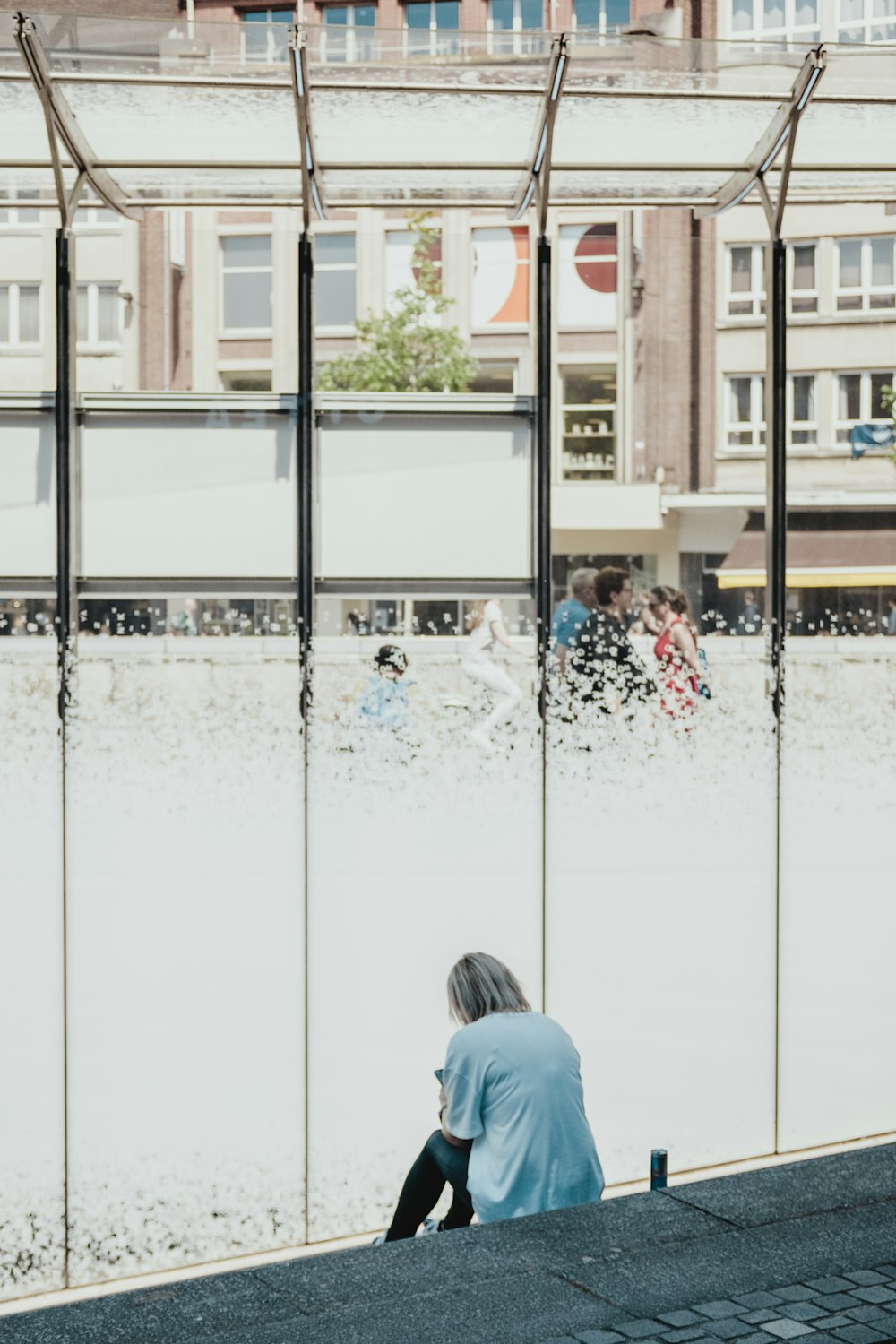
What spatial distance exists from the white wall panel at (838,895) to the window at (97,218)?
4.28 metres

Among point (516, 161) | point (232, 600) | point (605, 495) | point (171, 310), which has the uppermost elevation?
point (516, 161)

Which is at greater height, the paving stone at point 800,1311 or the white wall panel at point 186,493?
the white wall panel at point 186,493

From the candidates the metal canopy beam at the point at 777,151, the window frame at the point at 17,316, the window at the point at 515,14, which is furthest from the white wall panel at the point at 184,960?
the window at the point at 515,14

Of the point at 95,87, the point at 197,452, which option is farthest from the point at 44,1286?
the point at 95,87

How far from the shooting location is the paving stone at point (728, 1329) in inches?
118

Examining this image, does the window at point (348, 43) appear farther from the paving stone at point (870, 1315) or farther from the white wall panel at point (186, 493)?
the paving stone at point (870, 1315)

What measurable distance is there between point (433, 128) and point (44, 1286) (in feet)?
19.9

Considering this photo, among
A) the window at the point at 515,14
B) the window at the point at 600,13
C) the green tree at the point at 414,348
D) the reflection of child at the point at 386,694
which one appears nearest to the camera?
the green tree at the point at 414,348

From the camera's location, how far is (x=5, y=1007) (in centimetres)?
954

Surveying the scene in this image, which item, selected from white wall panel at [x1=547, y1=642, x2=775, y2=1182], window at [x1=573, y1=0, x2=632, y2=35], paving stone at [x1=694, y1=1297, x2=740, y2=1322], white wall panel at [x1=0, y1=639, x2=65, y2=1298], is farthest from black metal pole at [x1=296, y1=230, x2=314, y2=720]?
window at [x1=573, y1=0, x2=632, y2=35]

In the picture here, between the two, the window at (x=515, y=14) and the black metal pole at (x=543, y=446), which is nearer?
the black metal pole at (x=543, y=446)

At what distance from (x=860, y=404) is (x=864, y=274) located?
77 cm

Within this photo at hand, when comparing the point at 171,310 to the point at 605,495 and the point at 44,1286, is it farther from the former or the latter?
the point at 44,1286

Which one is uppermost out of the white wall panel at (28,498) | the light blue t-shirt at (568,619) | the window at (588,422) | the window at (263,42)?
the window at (263,42)
